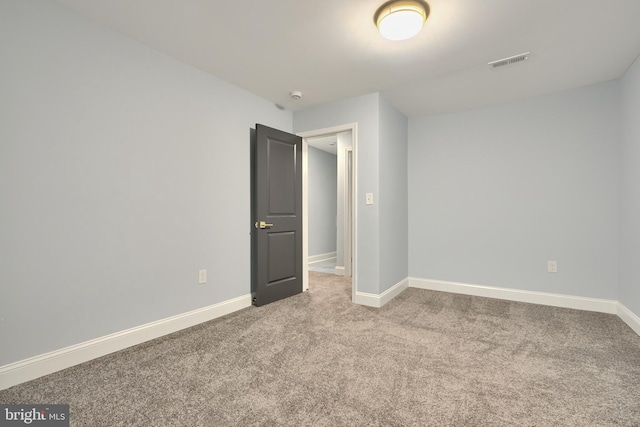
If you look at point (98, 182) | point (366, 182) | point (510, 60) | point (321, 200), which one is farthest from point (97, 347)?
point (321, 200)

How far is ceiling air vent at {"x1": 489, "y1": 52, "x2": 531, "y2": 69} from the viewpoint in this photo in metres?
2.53

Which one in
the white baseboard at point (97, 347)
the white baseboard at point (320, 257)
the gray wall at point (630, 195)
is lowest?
the white baseboard at point (320, 257)

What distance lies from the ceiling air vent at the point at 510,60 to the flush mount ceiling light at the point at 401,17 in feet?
3.48

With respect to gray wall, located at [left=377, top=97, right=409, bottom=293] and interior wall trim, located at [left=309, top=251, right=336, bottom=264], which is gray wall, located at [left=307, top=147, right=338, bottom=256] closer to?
interior wall trim, located at [left=309, top=251, right=336, bottom=264]

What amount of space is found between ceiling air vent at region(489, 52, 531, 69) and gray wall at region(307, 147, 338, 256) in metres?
A: 4.02

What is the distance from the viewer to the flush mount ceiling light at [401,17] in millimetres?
1893

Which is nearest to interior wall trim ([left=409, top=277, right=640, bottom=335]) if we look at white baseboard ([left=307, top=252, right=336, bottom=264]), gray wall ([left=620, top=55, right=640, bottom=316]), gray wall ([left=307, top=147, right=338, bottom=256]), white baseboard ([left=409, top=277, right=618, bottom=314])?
white baseboard ([left=409, top=277, right=618, bottom=314])

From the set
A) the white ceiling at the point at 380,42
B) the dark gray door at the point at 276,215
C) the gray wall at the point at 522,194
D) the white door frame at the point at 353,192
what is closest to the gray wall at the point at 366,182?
the white door frame at the point at 353,192

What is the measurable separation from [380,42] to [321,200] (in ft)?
14.9

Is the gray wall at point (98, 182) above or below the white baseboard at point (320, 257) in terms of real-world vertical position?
above

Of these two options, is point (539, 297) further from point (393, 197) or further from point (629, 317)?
point (393, 197)

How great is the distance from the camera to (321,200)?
22.1ft

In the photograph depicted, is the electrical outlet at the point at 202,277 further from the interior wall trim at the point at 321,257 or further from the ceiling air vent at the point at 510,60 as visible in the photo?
the interior wall trim at the point at 321,257

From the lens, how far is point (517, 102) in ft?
11.6
